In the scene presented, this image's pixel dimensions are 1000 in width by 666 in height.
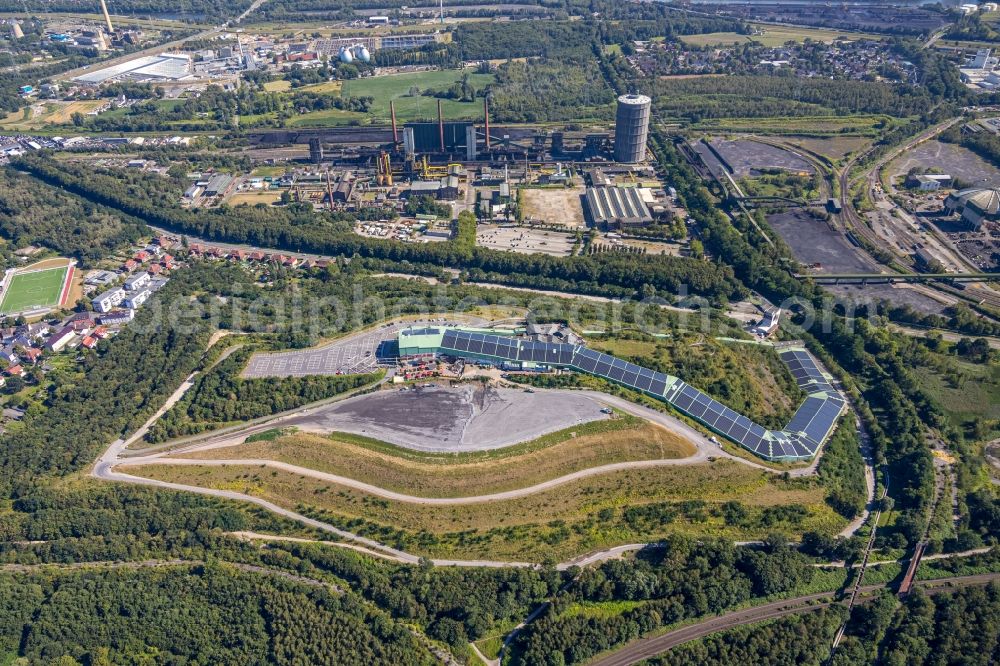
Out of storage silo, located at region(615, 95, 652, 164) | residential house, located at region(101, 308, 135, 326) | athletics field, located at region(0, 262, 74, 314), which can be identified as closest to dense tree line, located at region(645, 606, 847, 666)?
residential house, located at region(101, 308, 135, 326)

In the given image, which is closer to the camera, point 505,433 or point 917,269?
point 505,433

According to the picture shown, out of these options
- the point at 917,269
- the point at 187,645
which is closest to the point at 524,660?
the point at 187,645

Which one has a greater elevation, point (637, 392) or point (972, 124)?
point (972, 124)

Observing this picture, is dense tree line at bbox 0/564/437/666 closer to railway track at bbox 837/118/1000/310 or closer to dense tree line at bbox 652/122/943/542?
dense tree line at bbox 652/122/943/542

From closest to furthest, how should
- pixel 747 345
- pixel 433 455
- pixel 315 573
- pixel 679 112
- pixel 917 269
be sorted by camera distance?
pixel 315 573 → pixel 433 455 → pixel 747 345 → pixel 917 269 → pixel 679 112

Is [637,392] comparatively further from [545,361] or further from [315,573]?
[315,573]

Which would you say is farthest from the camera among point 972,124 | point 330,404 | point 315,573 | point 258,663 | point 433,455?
point 972,124
